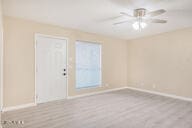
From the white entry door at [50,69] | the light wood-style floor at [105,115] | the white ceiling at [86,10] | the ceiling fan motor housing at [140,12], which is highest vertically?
the white ceiling at [86,10]

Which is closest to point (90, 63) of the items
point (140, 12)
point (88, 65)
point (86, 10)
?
point (88, 65)

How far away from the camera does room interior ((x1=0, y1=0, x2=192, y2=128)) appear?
308 centimetres

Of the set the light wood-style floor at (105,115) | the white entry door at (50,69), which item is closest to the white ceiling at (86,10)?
the white entry door at (50,69)

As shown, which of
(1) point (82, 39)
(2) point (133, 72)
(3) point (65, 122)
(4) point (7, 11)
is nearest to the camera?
(3) point (65, 122)

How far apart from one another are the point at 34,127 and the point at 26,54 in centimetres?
196

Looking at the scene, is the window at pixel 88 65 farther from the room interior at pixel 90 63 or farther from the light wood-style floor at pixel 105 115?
the light wood-style floor at pixel 105 115

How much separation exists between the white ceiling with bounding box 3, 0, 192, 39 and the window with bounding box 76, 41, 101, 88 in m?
1.60

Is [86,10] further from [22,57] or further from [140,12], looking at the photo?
[22,57]

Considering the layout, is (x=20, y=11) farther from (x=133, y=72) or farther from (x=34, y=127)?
(x=133, y=72)

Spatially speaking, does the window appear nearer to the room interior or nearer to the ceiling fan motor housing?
the room interior

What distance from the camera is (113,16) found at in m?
3.75

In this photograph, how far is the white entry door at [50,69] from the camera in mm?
4184

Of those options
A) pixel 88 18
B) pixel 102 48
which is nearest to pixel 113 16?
pixel 88 18

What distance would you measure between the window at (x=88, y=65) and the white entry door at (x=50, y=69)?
3.78 ft
